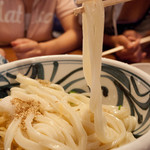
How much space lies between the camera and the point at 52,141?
0.58 meters

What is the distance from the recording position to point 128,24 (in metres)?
1.93

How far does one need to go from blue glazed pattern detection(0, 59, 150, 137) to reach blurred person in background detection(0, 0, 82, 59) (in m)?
0.70

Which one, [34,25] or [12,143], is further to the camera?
[34,25]

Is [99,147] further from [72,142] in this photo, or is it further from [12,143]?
[12,143]

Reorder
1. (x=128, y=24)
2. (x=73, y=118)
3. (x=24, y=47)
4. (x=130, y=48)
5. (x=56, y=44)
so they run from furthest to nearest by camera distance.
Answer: (x=128, y=24) < (x=56, y=44) < (x=130, y=48) < (x=24, y=47) < (x=73, y=118)

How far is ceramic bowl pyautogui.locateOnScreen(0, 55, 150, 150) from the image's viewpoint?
71cm

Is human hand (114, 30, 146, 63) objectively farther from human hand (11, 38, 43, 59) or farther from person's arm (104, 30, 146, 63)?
human hand (11, 38, 43, 59)

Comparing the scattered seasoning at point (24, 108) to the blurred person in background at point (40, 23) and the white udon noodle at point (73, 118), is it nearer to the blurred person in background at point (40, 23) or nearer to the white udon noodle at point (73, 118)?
the white udon noodle at point (73, 118)

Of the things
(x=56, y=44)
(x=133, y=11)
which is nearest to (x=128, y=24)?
(x=133, y=11)

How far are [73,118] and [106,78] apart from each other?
27cm

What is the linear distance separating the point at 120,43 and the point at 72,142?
1186 millimetres

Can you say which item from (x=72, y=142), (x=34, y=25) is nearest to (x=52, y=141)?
(x=72, y=142)

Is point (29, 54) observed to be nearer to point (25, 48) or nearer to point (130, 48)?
point (25, 48)

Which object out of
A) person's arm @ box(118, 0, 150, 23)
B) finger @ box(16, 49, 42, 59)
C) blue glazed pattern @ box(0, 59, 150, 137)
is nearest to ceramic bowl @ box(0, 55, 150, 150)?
blue glazed pattern @ box(0, 59, 150, 137)
